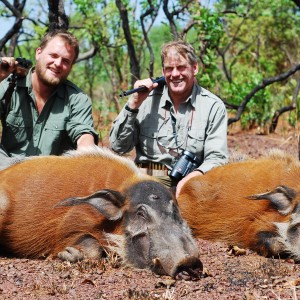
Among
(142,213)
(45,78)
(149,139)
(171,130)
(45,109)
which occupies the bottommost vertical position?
(142,213)

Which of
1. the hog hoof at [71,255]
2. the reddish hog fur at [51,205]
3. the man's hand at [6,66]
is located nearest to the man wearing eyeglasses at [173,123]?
the man's hand at [6,66]

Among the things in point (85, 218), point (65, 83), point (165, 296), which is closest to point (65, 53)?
point (65, 83)

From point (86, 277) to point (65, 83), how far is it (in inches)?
119

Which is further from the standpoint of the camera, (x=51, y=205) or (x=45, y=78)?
(x=45, y=78)

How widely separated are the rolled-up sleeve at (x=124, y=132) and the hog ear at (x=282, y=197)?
5.84 ft

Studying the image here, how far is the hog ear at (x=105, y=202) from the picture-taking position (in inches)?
200

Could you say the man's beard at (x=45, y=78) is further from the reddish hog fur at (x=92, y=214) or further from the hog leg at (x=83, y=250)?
the hog leg at (x=83, y=250)

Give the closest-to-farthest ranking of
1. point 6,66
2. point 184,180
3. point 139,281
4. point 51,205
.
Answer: point 139,281 → point 51,205 → point 184,180 → point 6,66

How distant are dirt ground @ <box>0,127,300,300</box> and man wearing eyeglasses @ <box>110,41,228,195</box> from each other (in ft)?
5.79

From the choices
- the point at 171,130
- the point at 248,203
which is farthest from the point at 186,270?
the point at 171,130

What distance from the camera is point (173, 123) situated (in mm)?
7164

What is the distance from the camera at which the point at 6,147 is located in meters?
7.03

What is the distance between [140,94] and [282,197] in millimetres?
1927

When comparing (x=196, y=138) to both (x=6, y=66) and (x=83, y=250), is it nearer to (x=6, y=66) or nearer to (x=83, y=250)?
(x=6, y=66)
